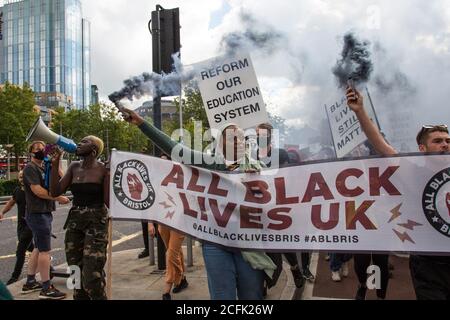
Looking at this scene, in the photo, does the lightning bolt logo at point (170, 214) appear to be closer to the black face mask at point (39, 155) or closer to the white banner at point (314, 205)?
the white banner at point (314, 205)

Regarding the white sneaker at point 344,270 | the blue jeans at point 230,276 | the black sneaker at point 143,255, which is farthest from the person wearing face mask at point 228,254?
the black sneaker at point 143,255

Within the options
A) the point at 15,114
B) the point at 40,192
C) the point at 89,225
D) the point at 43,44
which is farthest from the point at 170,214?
the point at 43,44

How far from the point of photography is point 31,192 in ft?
16.8

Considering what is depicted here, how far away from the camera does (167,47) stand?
6133 mm

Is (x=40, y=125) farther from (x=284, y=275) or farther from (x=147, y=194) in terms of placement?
(x=284, y=275)

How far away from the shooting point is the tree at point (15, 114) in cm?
3531

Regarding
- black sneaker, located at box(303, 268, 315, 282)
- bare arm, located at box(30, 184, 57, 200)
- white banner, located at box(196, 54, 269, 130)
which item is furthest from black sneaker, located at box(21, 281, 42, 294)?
black sneaker, located at box(303, 268, 315, 282)

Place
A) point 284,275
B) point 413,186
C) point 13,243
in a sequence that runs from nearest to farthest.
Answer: point 413,186
point 284,275
point 13,243

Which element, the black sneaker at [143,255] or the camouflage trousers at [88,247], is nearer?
the camouflage trousers at [88,247]

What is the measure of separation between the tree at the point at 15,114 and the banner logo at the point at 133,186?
35275 mm

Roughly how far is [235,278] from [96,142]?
206cm

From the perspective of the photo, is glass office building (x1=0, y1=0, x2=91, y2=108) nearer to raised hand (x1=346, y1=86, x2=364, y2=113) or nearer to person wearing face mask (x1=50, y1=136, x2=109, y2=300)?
person wearing face mask (x1=50, y1=136, x2=109, y2=300)

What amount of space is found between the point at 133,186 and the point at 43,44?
5411 inches
